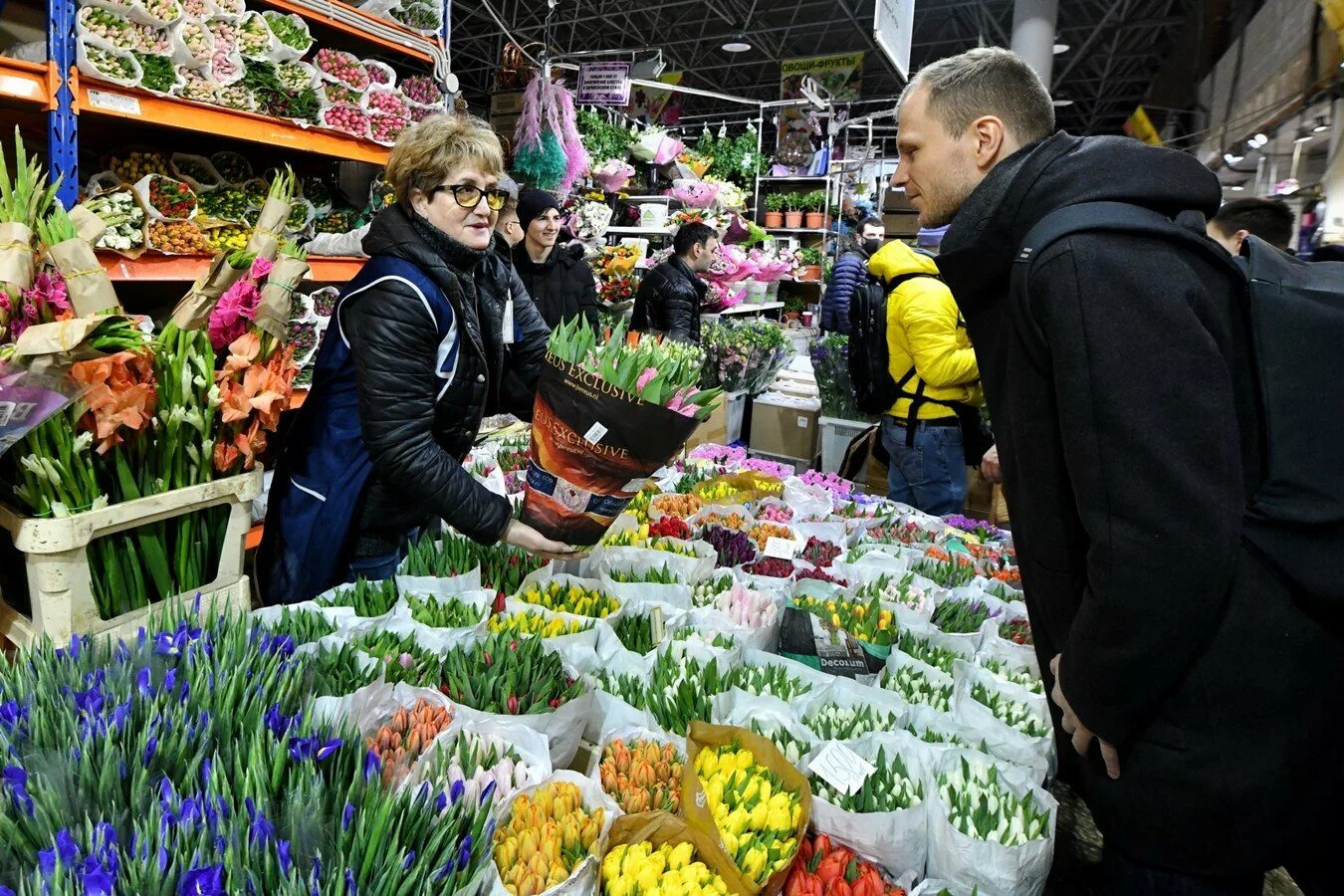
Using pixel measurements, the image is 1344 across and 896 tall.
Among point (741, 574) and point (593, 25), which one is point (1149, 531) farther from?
point (593, 25)

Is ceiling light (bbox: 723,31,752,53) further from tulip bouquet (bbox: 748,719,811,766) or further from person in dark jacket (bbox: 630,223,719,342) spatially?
tulip bouquet (bbox: 748,719,811,766)

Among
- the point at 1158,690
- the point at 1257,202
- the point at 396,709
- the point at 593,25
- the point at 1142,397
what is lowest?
the point at 396,709

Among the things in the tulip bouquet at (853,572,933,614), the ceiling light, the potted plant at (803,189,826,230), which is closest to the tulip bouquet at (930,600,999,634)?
the tulip bouquet at (853,572,933,614)

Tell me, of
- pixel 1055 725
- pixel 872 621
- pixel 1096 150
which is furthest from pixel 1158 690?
pixel 872 621

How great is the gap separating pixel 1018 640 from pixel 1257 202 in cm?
262

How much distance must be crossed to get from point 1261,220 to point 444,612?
3669 mm

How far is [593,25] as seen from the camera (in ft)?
61.8

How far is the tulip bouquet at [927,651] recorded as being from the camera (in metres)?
1.82

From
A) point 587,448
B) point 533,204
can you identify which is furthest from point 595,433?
point 533,204

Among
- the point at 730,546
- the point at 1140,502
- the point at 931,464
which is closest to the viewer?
the point at 1140,502

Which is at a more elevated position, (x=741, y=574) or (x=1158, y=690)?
(x=1158, y=690)

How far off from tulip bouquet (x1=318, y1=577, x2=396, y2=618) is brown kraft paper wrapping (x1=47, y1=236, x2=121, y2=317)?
0.69 meters

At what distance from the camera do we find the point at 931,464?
12.2 feet

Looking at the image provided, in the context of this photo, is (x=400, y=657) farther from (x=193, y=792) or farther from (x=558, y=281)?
(x=558, y=281)
